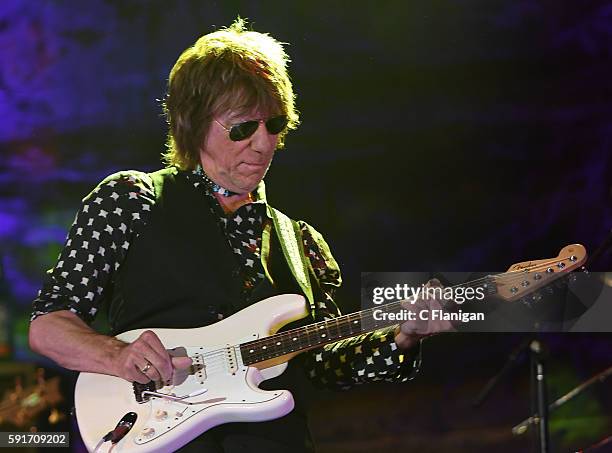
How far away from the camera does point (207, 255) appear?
2.82 metres

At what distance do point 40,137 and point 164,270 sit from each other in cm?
142

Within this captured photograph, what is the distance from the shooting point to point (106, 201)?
2.73 m

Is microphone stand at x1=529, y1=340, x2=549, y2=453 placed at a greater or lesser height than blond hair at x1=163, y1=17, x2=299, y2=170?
lesser

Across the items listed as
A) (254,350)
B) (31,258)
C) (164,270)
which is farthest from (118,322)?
(31,258)

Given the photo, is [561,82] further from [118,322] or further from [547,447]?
[118,322]

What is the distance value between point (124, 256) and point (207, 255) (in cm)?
26

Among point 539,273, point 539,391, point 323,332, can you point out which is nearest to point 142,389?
point 323,332

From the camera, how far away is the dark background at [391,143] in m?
3.76

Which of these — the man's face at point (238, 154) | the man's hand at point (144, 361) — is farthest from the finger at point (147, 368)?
the man's face at point (238, 154)

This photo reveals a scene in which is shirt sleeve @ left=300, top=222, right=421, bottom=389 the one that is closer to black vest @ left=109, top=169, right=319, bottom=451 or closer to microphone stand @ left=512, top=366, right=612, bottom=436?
black vest @ left=109, top=169, right=319, bottom=451

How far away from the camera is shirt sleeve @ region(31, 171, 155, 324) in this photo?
268 centimetres

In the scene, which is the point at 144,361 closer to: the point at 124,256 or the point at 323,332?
the point at 124,256

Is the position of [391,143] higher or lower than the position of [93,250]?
higher

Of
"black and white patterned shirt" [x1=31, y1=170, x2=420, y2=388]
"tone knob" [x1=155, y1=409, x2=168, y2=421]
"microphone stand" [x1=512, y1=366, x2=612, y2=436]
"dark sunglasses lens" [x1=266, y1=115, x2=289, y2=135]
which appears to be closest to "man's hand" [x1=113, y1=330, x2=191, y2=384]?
"tone knob" [x1=155, y1=409, x2=168, y2=421]
